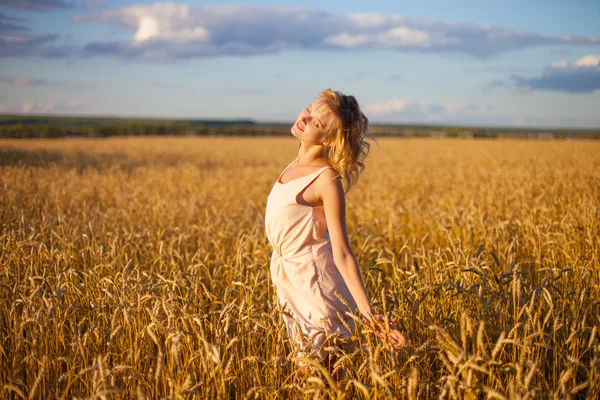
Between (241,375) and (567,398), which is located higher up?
(567,398)

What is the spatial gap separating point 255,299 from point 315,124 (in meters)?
1.88

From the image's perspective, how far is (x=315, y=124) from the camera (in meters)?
2.65

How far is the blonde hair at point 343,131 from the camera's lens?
8.49ft

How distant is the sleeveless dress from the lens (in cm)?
261

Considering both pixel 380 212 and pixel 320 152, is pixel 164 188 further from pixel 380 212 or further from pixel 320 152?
pixel 320 152

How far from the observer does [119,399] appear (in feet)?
8.05

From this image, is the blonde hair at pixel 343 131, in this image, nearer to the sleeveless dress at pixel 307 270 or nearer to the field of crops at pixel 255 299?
the sleeveless dress at pixel 307 270

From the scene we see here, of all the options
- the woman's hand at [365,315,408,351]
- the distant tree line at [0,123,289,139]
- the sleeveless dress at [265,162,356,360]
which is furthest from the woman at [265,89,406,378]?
the distant tree line at [0,123,289,139]

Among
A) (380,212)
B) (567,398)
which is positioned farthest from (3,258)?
(380,212)

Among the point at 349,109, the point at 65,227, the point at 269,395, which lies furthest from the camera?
the point at 65,227

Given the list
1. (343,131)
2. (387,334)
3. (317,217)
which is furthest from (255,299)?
(343,131)

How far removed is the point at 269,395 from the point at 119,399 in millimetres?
846

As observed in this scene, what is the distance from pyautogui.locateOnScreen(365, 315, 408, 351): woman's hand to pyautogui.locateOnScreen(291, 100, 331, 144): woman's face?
1087 millimetres

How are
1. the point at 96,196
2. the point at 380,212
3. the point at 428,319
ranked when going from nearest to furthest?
1. the point at 428,319
2. the point at 380,212
3. the point at 96,196
